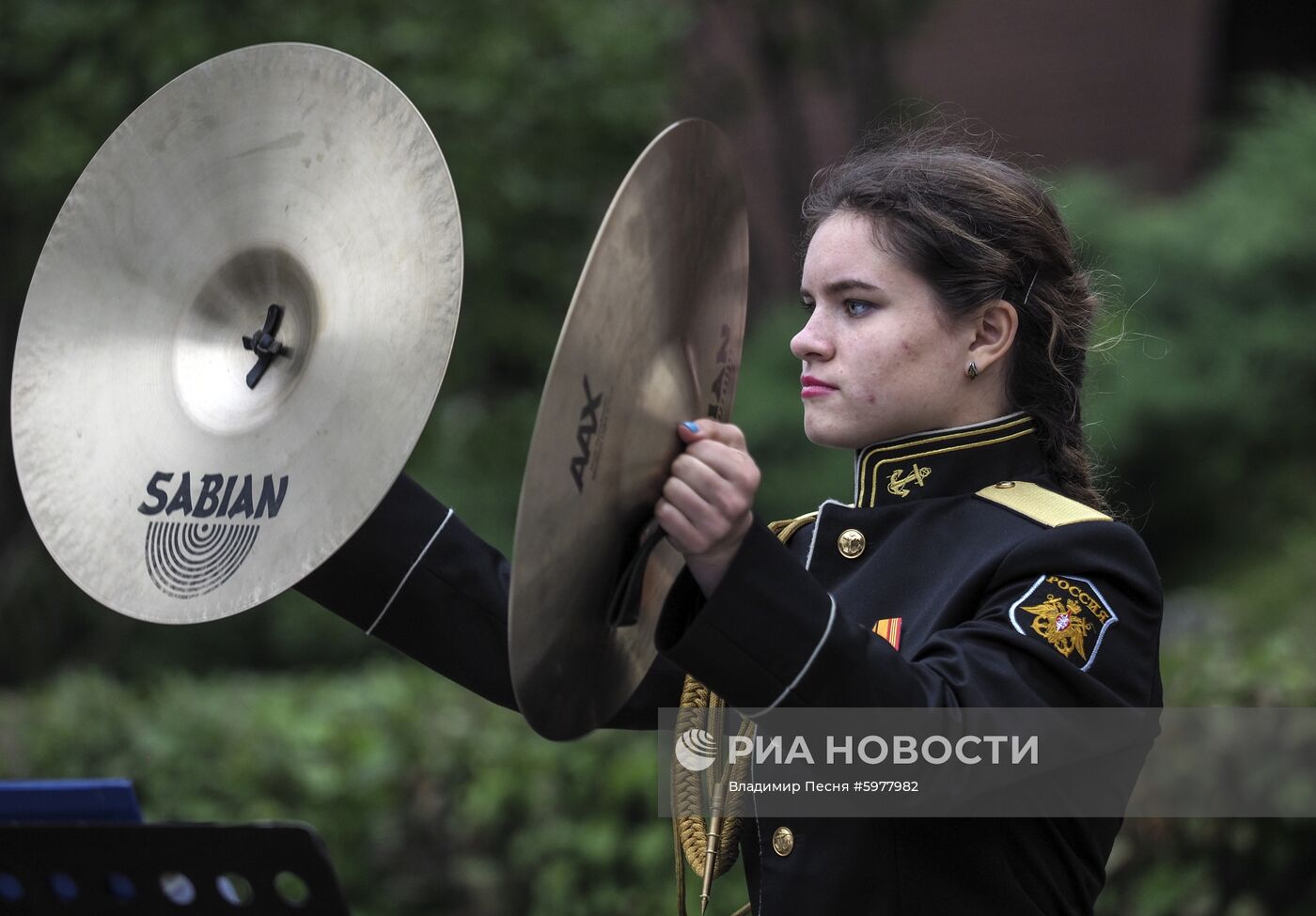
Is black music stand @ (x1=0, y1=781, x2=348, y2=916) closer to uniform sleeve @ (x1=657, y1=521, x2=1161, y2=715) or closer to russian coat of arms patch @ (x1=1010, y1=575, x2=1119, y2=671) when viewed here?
uniform sleeve @ (x1=657, y1=521, x2=1161, y2=715)

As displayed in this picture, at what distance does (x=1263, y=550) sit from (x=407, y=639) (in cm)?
622

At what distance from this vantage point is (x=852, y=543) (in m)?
2.06

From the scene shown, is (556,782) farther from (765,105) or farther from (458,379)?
(765,105)

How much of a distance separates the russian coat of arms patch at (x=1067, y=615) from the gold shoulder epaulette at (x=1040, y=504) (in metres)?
0.10

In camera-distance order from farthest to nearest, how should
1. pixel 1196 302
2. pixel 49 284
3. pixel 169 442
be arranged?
pixel 1196 302
pixel 49 284
pixel 169 442

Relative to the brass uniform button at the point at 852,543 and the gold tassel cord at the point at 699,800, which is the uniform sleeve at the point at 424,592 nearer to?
the gold tassel cord at the point at 699,800

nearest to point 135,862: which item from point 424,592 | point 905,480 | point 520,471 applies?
point 424,592

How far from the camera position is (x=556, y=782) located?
4.11 metres

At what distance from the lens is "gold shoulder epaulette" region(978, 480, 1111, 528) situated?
188 centimetres

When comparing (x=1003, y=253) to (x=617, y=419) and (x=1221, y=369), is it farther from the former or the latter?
(x=1221, y=369)

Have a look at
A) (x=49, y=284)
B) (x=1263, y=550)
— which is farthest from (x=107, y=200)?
(x=1263, y=550)

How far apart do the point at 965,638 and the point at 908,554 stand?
285 mm

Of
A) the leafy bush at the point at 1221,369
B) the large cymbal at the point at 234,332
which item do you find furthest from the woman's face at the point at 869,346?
the leafy bush at the point at 1221,369

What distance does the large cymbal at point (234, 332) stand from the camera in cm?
169
